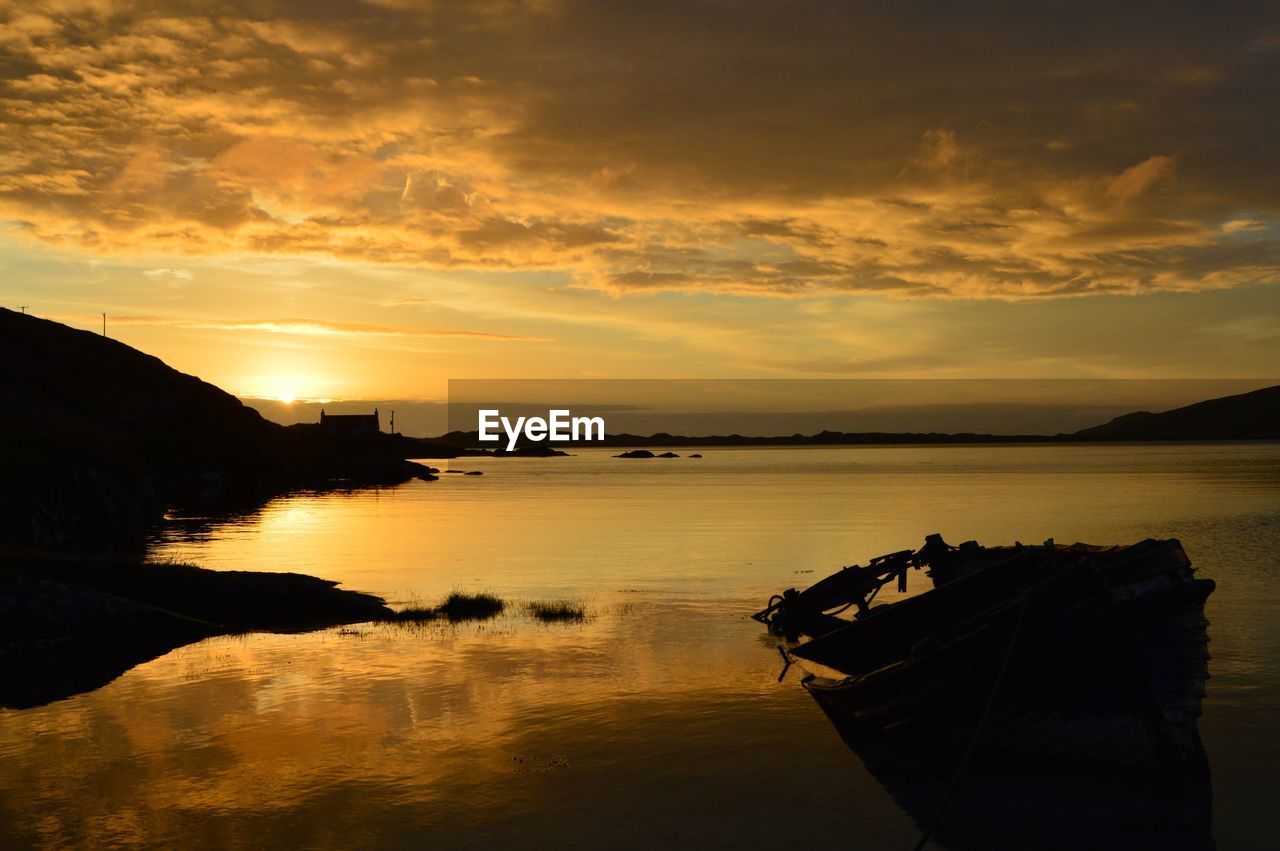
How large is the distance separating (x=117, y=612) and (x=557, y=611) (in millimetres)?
12992

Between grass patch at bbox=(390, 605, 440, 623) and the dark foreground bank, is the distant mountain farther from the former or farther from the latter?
grass patch at bbox=(390, 605, 440, 623)

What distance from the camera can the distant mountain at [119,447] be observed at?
5234cm

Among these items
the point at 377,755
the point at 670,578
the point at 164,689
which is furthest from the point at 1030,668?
the point at 670,578

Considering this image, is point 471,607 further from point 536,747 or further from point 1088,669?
point 1088,669

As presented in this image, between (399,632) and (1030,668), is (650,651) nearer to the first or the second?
(399,632)

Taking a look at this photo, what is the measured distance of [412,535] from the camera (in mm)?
65312

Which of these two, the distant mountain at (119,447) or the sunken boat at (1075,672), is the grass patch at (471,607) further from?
the distant mountain at (119,447)

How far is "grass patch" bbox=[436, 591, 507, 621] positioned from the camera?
32.2m

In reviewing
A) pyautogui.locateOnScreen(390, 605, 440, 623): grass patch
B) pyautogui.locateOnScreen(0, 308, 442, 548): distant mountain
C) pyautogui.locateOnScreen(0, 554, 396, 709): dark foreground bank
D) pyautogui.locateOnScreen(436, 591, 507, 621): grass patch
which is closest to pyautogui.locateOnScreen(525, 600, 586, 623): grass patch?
pyautogui.locateOnScreen(436, 591, 507, 621): grass patch

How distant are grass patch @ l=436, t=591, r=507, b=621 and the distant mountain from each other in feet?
81.6

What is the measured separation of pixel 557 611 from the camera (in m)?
33.1

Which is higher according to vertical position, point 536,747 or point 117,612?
point 117,612

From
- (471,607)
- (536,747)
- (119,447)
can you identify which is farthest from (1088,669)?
(119,447)

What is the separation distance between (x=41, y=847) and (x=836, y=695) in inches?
528
